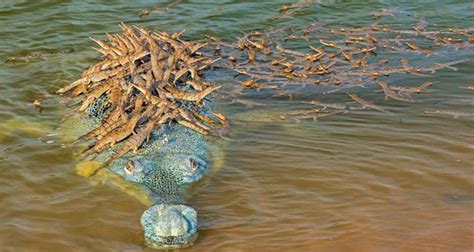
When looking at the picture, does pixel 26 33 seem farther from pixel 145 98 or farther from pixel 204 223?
pixel 204 223

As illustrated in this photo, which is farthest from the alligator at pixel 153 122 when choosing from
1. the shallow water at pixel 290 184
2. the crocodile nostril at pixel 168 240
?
the shallow water at pixel 290 184

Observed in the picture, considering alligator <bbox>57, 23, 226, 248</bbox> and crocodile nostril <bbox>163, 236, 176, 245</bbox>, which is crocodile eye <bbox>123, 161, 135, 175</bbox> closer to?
alligator <bbox>57, 23, 226, 248</bbox>

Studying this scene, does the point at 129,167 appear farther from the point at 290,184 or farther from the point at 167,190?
the point at 290,184

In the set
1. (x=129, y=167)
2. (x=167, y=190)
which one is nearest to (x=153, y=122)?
(x=129, y=167)

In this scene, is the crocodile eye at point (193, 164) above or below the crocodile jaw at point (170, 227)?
above

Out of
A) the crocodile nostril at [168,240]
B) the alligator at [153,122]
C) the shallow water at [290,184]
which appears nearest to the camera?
the crocodile nostril at [168,240]

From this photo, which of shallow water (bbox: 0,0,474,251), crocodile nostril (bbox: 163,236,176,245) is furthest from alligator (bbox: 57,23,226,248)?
shallow water (bbox: 0,0,474,251)

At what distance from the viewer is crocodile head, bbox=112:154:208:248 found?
4121mm

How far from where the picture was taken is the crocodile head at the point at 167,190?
162 inches

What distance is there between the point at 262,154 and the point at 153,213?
1.63 m

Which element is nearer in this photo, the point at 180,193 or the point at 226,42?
the point at 180,193

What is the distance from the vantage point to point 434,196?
4.82 metres

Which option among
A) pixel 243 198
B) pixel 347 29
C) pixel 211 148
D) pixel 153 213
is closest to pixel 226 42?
pixel 347 29

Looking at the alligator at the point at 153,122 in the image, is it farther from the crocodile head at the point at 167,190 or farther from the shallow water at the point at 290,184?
the shallow water at the point at 290,184
